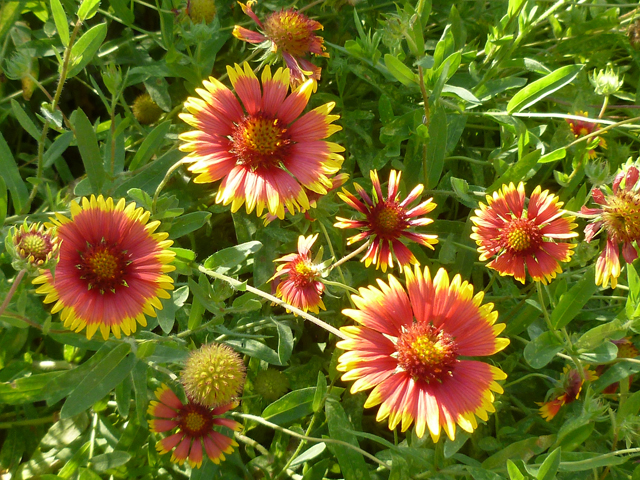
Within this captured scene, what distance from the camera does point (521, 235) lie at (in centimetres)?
146

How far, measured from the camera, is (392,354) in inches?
49.4

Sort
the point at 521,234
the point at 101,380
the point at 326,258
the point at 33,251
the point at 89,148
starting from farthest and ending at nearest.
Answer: the point at 326,258, the point at 521,234, the point at 89,148, the point at 101,380, the point at 33,251

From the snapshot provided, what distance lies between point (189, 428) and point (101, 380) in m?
0.32

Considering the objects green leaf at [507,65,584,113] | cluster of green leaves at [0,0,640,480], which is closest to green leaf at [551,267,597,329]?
cluster of green leaves at [0,0,640,480]

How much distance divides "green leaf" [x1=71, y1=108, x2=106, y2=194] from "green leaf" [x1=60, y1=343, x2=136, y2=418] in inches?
16.8

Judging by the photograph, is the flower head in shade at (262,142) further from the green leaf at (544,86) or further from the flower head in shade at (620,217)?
the flower head in shade at (620,217)

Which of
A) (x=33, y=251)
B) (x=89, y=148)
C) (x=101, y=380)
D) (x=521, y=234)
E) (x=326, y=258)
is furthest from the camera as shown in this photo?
(x=326, y=258)

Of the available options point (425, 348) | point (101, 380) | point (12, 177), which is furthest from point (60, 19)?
point (425, 348)

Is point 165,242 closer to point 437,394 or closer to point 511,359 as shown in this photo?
point 437,394

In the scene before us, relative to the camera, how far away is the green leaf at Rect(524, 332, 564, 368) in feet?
4.51

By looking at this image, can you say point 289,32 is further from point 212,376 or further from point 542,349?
point 542,349

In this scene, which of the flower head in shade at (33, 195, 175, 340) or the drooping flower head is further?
the drooping flower head

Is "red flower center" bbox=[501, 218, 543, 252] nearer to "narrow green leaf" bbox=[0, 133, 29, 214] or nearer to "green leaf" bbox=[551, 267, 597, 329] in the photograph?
"green leaf" bbox=[551, 267, 597, 329]

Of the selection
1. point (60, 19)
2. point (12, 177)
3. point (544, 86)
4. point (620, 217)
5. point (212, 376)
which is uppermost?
point (544, 86)
